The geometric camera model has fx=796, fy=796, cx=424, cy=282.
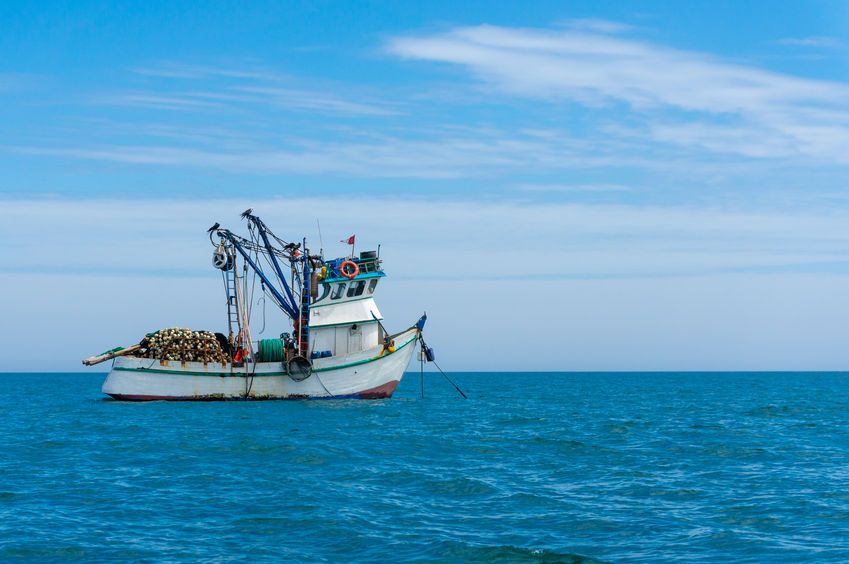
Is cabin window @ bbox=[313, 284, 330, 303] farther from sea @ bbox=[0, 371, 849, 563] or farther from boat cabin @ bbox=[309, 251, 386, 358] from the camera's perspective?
sea @ bbox=[0, 371, 849, 563]

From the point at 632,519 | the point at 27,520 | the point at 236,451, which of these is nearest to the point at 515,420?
the point at 236,451

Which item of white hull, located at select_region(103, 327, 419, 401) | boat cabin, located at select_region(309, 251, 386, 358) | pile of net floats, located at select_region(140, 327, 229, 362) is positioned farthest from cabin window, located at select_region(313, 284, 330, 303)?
pile of net floats, located at select_region(140, 327, 229, 362)

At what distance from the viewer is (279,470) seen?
24.4 m

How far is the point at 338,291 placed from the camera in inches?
1850

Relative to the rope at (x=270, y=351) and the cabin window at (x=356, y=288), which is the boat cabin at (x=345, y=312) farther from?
the rope at (x=270, y=351)

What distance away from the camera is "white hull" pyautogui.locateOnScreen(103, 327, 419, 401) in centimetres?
4653

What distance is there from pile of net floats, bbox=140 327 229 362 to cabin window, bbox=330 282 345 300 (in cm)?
738

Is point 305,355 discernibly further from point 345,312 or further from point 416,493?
point 416,493

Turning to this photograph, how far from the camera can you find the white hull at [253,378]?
4653 centimetres

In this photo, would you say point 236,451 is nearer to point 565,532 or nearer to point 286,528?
point 286,528

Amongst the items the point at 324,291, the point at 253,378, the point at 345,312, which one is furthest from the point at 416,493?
the point at 253,378

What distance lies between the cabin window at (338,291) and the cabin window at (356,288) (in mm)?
430

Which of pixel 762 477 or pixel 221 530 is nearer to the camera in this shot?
pixel 221 530

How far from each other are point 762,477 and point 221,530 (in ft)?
52.0
